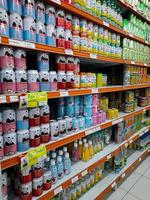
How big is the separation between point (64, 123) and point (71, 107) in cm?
19

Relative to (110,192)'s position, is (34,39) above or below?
above

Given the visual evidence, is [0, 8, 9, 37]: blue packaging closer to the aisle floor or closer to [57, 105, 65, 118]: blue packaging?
[57, 105, 65, 118]: blue packaging

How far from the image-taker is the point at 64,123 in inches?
56.3

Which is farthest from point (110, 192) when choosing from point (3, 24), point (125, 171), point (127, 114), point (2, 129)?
point (3, 24)

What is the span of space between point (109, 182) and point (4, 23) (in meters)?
1.88

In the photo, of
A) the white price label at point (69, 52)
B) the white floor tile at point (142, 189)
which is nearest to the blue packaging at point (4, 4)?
the white price label at point (69, 52)

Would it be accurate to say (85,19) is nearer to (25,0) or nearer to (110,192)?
(25,0)

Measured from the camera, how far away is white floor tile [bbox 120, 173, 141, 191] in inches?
84.8

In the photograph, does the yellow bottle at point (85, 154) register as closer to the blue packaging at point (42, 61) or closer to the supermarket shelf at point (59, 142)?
the supermarket shelf at point (59, 142)

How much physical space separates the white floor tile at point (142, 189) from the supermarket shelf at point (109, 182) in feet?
0.57

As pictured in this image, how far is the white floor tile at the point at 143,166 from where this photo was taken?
2533mm

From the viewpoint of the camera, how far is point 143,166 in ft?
8.79

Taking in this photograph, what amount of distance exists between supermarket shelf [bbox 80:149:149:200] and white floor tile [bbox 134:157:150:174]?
81mm

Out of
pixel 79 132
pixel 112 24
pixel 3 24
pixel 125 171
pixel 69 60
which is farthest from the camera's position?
pixel 125 171
